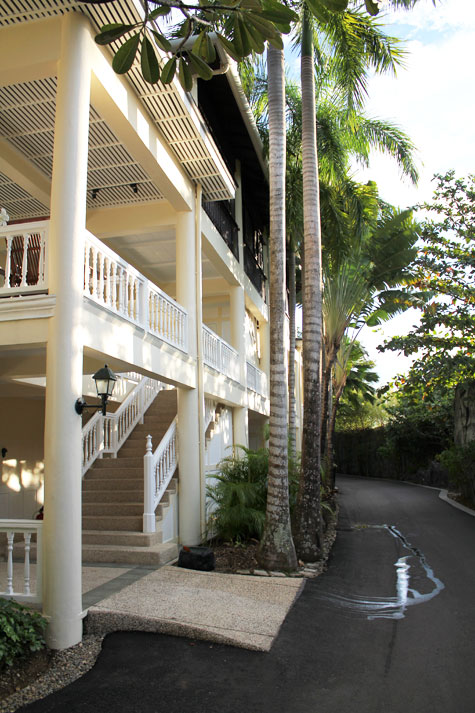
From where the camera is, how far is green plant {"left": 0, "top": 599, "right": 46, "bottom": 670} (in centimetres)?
474

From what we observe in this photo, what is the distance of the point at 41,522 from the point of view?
5.63 metres

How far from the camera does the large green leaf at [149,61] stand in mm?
3088

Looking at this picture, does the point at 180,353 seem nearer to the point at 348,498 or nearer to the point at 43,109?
the point at 43,109

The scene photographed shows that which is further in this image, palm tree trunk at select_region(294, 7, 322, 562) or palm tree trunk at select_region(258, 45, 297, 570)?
palm tree trunk at select_region(294, 7, 322, 562)

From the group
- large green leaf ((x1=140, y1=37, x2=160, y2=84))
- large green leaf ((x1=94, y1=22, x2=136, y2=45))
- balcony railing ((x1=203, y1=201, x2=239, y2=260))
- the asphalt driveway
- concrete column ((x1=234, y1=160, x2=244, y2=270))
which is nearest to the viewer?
large green leaf ((x1=94, y1=22, x2=136, y2=45))

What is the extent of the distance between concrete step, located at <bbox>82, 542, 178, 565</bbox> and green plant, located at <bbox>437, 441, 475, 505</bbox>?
11.1m

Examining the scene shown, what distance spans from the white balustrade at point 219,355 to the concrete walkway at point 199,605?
4462 millimetres

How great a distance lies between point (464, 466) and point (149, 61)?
16175mm

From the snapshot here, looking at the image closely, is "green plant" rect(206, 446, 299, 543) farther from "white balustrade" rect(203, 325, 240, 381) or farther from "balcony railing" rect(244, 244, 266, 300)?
"balcony railing" rect(244, 244, 266, 300)

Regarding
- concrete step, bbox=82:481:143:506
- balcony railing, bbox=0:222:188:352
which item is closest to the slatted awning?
balcony railing, bbox=0:222:188:352

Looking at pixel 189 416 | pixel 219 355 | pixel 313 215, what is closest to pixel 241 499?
pixel 189 416

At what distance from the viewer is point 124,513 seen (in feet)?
31.6

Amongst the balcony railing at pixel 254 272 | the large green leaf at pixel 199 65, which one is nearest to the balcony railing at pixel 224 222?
the balcony railing at pixel 254 272

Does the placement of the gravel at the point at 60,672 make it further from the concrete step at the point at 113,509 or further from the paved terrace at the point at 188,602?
the concrete step at the point at 113,509
